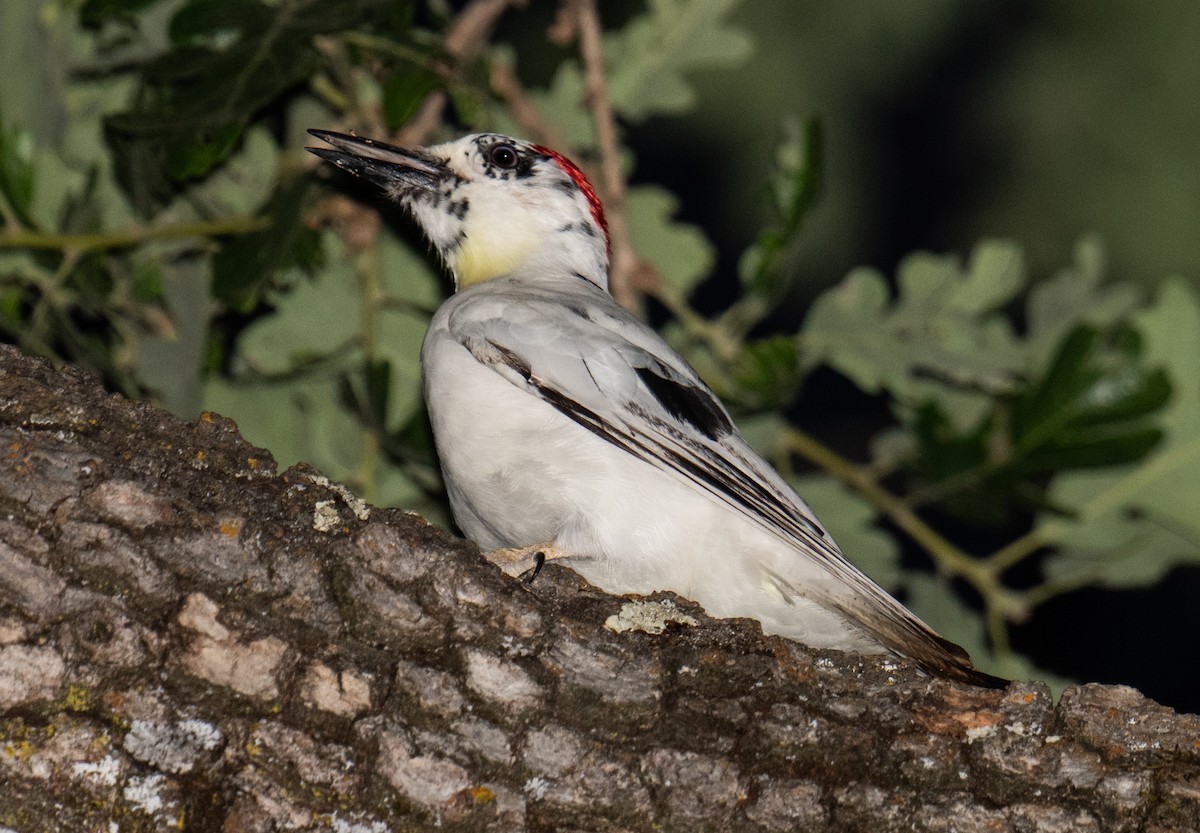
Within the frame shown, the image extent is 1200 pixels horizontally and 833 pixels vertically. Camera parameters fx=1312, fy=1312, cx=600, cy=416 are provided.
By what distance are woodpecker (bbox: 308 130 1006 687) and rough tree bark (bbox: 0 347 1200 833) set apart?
755 millimetres

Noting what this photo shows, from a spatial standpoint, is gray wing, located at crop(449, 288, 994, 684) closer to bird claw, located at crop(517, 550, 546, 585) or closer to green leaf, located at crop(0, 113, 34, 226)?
bird claw, located at crop(517, 550, 546, 585)

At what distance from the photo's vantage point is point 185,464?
8.46ft

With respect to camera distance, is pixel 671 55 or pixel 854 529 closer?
pixel 854 529

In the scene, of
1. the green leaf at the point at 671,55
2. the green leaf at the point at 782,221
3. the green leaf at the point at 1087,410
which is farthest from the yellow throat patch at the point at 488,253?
the green leaf at the point at 1087,410

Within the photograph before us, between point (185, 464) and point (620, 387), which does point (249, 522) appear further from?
point (620, 387)

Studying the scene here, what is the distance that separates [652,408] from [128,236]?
1661mm

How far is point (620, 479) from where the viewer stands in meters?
3.60

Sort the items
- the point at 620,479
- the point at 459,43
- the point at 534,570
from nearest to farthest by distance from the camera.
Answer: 1. the point at 534,570
2. the point at 620,479
3. the point at 459,43

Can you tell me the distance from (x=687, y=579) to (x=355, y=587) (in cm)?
132

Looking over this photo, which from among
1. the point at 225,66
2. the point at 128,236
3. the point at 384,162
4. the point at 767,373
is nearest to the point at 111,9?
the point at 225,66

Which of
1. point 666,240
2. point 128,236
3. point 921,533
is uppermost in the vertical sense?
point 666,240

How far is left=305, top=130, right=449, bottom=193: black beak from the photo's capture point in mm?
4086

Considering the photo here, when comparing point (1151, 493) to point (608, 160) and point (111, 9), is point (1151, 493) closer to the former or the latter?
point (608, 160)

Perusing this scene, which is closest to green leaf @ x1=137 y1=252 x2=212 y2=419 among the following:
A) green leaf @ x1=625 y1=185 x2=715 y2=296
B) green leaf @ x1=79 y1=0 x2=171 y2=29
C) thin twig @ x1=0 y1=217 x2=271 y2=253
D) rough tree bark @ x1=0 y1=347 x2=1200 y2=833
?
thin twig @ x1=0 y1=217 x2=271 y2=253
